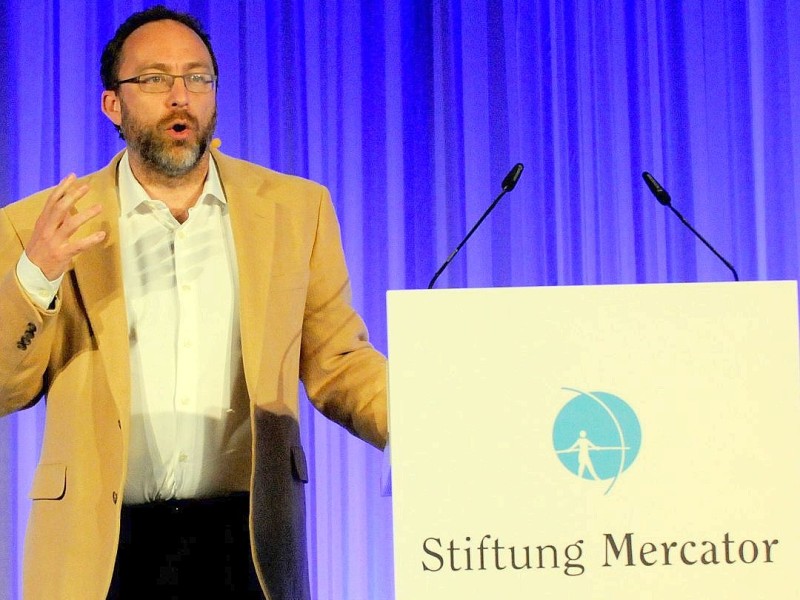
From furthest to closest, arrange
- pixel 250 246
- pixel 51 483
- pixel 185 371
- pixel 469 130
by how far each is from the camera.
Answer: pixel 469 130
pixel 250 246
pixel 185 371
pixel 51 483

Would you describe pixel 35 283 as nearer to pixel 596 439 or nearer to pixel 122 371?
pixel 122 371

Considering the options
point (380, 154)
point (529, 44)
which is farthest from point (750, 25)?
point (380, 154)

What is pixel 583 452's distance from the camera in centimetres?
157

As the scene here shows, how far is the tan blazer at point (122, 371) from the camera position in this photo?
217 cm

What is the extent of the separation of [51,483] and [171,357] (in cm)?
37

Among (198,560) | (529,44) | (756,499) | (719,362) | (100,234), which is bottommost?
(198,560)

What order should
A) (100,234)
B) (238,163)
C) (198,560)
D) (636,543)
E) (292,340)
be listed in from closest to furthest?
(636,543) → (100,234) → (198,560) → (292,340) → (238,163)

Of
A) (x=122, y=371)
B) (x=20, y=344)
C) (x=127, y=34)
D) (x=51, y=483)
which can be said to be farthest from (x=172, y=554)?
(x=127, y=34)

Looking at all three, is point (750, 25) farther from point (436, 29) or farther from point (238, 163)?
point (238, 163)

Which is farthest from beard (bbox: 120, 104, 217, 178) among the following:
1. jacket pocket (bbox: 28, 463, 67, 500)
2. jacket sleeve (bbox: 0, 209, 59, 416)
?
jacket pocket (bbox: 28, 463, 67, 500)

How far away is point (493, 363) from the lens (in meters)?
1.58

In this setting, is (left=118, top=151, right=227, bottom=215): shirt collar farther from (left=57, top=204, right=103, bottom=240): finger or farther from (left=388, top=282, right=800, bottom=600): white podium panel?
(left=388, top=282, right=800, bottom=600): white podium panel

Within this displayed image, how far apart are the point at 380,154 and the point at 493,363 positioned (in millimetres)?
2489

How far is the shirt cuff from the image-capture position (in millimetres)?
Result: 2027
